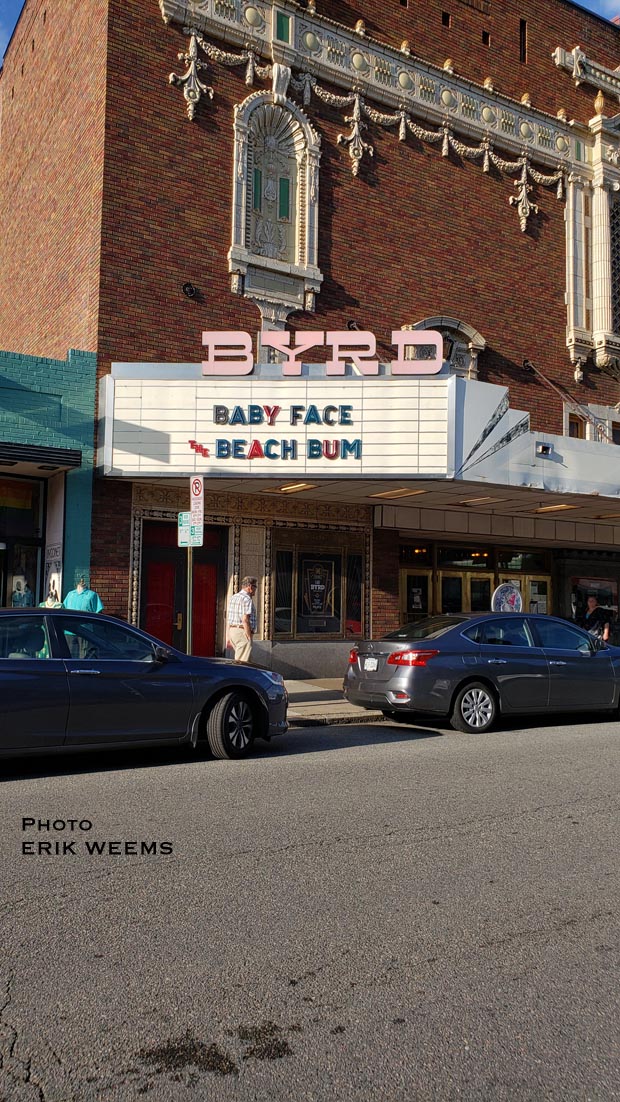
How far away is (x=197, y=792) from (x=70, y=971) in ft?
10.9

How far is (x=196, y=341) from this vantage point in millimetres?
16656

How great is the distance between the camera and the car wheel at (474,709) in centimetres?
1114

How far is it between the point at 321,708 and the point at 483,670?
2.91 m

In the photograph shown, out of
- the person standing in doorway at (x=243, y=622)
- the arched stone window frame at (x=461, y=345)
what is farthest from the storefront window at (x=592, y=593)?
the person standing in doorway at (x=243, y=622)

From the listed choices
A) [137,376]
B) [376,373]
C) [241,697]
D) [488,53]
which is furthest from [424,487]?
[488,53]

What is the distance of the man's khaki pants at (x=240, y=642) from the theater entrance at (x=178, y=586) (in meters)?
2.00

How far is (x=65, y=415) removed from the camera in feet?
49.8

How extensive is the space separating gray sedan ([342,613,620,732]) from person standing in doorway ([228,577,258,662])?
2.68 metres

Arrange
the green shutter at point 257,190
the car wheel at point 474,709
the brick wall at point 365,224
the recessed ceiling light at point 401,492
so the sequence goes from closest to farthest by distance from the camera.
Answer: the car wheel at point 474,709 < the brick wall at point 365,224 < the recessed ceiling light at point 401,492 < the green shutter at point 257,190

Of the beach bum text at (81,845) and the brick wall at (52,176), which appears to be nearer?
the beach bum text at (81,845)

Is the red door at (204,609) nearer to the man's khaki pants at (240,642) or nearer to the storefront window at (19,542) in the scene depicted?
the man's khaki pants at (240,642)

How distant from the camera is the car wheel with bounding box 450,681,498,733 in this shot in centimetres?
1114

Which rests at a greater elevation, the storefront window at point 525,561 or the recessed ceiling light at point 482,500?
the recessed ceiling light at point 482,500

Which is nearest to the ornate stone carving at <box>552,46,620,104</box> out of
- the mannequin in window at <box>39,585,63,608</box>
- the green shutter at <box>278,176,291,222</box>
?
the green shutter at <box>278,176,291,222</box>
